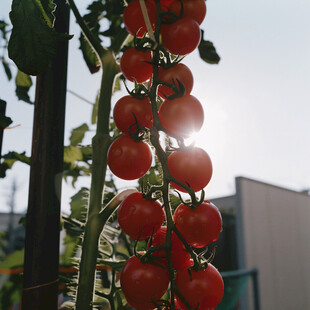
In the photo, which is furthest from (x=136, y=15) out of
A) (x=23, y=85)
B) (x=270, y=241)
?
(x=270, y=241)

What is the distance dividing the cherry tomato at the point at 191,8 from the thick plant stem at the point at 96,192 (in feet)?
0.52

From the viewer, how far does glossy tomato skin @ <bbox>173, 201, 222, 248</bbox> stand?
0.38m

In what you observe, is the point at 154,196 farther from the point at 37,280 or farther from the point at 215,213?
the point at 37,280

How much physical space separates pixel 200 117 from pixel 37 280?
0.31 m

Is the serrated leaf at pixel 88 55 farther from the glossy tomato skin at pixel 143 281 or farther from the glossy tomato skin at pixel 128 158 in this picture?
the glossy tomato skin at pixel 143 281

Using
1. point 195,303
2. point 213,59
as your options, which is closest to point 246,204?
point 213,59

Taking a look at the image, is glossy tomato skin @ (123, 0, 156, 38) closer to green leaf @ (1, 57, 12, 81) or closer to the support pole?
the support pole

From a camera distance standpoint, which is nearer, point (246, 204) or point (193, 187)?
point (193, 187)

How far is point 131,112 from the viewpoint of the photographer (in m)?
0.41

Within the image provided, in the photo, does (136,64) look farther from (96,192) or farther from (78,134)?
(78,134)

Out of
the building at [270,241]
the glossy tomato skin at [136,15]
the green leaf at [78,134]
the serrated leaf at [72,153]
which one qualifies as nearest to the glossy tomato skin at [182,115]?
the glossy tomato skin at [136,15]

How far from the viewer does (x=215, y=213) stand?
393mm

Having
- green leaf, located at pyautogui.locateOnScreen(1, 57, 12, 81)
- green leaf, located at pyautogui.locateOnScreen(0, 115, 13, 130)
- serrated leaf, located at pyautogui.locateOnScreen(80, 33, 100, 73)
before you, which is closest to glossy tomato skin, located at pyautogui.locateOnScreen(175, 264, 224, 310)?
green leaf, located at pyautogui.locateOnScreen(0, 115, 13, 130)

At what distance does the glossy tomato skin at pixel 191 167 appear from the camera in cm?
39
